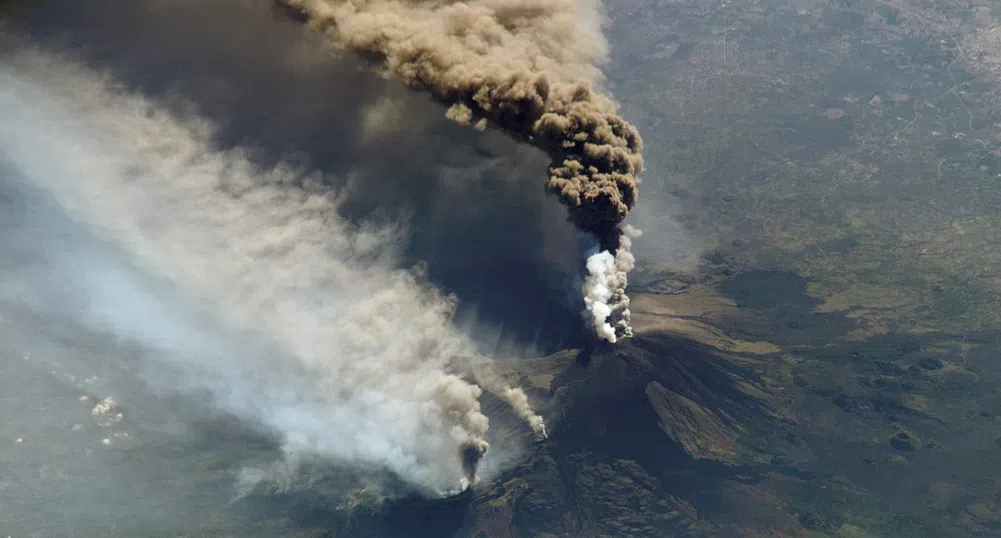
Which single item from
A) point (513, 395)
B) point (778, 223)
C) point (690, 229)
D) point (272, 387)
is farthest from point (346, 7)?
point (778, 223)

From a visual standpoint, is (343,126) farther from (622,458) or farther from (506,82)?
(622,458)

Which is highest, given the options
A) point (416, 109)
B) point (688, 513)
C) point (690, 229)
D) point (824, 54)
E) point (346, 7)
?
point (824, 54)

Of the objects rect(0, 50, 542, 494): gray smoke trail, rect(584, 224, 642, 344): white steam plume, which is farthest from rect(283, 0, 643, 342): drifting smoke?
rect(0, 50, 542, 494): gray smoke trail

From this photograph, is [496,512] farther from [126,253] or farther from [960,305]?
[960,305]

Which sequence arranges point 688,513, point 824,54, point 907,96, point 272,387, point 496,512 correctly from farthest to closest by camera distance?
point 824,54 → point 907,96 → point 688,513 → point 496,512 → point 272,387

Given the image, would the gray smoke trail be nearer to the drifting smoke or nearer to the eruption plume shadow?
the eruption plume shadow

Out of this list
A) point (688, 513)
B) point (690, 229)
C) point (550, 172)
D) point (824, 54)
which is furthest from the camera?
point (824, 54)

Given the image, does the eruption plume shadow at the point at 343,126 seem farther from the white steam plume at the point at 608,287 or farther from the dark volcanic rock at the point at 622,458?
the dark volcanic rock at the point at 622,458

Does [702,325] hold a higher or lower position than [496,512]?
higher
